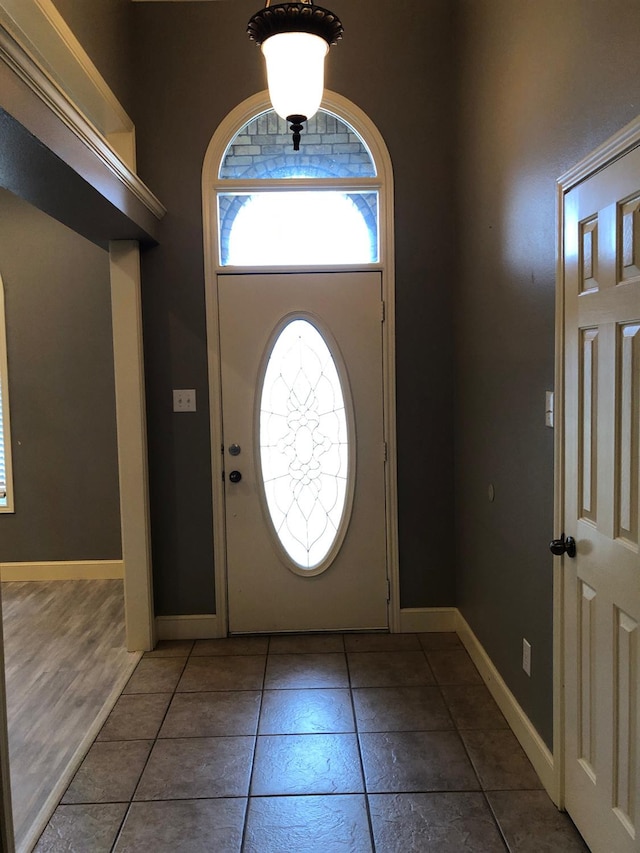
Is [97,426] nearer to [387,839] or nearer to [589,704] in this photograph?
[387,839]

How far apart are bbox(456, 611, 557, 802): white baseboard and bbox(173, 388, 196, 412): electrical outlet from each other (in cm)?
182

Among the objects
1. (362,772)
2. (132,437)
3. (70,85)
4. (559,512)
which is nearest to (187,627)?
(132,437)

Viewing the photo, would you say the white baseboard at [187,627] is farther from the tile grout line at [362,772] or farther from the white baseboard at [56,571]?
the white baseboard at [56,571]

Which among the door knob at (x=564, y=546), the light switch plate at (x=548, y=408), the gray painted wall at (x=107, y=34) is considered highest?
the gray painted wall at (x=107, y=34)

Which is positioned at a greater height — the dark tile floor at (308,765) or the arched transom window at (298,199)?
the arched transom window at (298,199)

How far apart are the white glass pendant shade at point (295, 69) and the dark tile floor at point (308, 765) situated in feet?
7.17

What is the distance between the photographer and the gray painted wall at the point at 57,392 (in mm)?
4438

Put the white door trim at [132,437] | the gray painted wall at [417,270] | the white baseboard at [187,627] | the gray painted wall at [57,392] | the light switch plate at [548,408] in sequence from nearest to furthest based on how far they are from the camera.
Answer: the light switch plate at [548,408] → the gray painted wall at [417,270] → the white door trim at [132,437] → the white baseboard at [187,627] → the gray painted wall at [57,392]

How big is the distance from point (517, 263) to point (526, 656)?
57.6 inches

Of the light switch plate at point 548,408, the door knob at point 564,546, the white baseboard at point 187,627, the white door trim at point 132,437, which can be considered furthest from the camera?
the white baseboard at point 187,627

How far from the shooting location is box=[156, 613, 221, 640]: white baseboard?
346 cm

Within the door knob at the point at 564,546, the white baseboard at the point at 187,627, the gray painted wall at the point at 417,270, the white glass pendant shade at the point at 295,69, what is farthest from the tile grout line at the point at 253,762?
the white glass pendant shade at the point at 295,69

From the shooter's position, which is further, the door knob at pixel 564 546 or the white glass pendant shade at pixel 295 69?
the door knob at pixel 564 546

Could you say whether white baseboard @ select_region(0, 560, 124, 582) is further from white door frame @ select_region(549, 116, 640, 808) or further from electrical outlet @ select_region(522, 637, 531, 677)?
white door frame @ select_region(549, 116, 640, 808)
